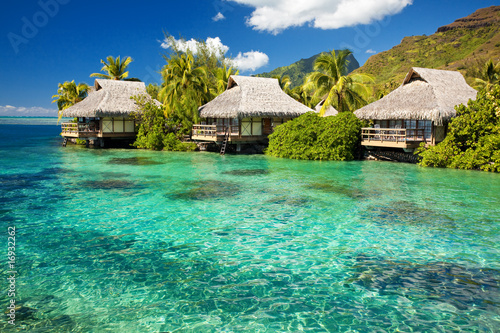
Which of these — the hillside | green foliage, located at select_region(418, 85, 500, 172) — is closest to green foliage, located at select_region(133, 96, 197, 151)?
green foliage, located at select_region(418, 85, 500, 172)

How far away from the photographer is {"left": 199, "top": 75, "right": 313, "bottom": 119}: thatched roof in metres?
28.5

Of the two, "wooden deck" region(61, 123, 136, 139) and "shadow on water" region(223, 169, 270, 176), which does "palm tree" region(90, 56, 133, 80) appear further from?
"shadow on water" region(223, 169, 270, 176)

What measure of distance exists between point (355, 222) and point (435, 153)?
553 inches

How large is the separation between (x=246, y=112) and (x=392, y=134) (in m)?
9.96

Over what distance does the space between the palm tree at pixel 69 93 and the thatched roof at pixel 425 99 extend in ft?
114

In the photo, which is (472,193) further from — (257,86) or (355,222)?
(257,86)

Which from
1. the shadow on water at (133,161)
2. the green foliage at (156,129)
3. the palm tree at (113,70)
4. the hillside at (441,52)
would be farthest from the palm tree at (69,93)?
the hillside at (441,52)

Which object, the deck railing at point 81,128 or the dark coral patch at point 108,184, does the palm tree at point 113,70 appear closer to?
the deck railing at point 81,128

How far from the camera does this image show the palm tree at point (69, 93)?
1823 inches

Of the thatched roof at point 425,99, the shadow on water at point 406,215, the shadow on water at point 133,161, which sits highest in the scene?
the thatched roof at point 425,99

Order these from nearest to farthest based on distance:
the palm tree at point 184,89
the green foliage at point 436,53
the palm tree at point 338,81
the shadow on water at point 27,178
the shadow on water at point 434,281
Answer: the shadow on water at point 434,281 < the shadow on water at point 27,178 < the palm tree at point 338,81 < the palm tree at point 184,89 < the green foliage at point 436,53

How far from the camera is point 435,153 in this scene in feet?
71.9

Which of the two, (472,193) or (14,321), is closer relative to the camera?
(14,321)

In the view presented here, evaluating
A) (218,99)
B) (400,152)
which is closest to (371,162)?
(400,152)
